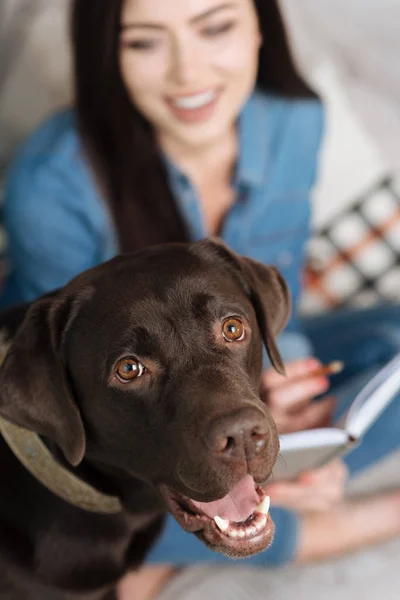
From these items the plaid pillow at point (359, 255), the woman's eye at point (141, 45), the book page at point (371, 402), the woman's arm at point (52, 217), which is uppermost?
the woman's eye at point (141, 45)

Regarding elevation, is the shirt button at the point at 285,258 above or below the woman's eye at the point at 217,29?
below

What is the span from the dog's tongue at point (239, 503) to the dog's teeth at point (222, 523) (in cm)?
2

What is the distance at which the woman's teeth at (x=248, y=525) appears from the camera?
1.05m

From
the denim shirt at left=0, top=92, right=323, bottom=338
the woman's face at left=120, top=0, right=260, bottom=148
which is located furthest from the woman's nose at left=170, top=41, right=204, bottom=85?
the denim shirt at left=0, top=92, right=323, bottom=338

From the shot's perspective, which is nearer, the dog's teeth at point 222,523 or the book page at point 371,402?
the dog's teeth at point 222,523

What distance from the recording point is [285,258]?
216 cm

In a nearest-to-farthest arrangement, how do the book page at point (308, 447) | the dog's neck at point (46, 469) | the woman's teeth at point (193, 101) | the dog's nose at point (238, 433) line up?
the dog's nose at point (238, 433)
the dog's neck at point (46, 469)
the book page at point (308, 447)
the woman's teeth at point (193, 101)

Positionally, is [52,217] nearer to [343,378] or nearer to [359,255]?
[343,378]

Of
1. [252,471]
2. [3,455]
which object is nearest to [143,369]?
[252,471]

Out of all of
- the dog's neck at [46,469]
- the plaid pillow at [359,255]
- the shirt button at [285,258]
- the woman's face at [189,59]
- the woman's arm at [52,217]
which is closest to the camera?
the dog's neck at [46,469]

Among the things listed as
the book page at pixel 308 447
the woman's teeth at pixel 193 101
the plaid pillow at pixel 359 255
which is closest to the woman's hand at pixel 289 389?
the book page at pixel 308 447

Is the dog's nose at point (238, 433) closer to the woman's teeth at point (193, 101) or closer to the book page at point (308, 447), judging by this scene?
the book page at point (308, 447)

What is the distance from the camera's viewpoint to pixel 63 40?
89.1 inches

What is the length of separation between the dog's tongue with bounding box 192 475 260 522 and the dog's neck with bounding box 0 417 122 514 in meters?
0.25
